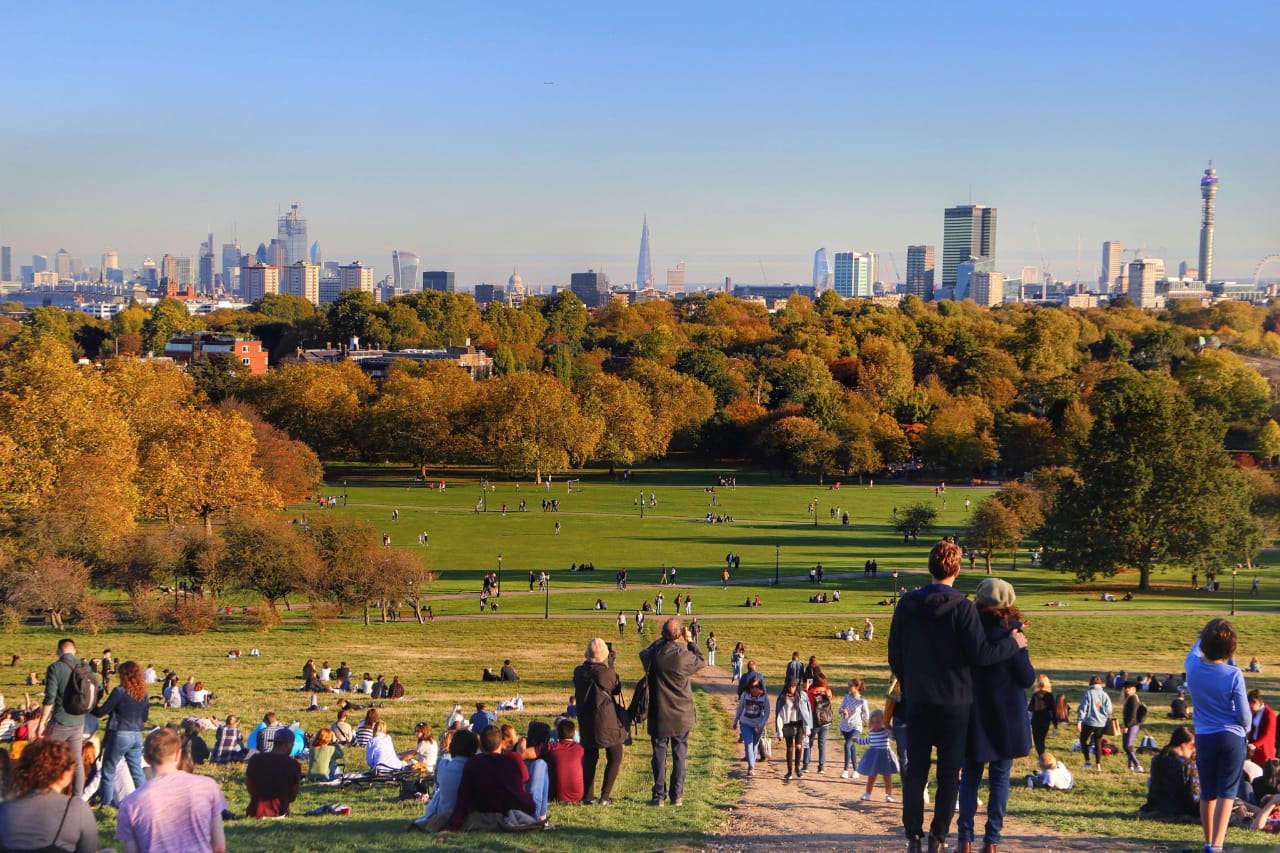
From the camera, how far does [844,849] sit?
9.34 meters

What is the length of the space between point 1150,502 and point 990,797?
3696 cm

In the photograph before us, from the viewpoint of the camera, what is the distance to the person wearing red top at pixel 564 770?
1121cm

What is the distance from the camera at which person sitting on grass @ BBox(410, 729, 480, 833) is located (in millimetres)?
9891

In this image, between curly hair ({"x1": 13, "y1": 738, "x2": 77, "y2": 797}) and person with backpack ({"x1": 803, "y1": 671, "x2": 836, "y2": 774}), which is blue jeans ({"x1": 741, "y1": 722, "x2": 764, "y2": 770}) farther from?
curly hair ({"x1": 13, "y1": 738, "x2": 77, "y2": 797})

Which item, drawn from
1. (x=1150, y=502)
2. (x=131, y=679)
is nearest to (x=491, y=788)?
(x=131, y=679)

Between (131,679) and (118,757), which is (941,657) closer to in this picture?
(131,679)

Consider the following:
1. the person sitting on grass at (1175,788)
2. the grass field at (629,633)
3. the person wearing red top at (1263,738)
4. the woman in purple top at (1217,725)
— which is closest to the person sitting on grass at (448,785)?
the grass field at (629,633)

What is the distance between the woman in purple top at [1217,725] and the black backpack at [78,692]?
28.6ft

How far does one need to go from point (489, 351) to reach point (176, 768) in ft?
420

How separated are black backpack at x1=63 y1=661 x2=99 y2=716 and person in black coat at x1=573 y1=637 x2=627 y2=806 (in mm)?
4167

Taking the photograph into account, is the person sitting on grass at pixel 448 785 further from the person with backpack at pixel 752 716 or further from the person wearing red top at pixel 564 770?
the person with backpack at pixel 752 716

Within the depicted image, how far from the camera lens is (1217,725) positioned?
27.2 ft

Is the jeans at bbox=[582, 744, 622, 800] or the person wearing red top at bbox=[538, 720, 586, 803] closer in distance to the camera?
the person wearing red top at bbox=[538, 720, 586, 803]

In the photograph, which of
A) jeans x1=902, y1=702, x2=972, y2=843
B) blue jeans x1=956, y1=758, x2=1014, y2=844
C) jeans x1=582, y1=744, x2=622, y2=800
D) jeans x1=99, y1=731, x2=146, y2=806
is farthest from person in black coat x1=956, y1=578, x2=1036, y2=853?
jeans x1=99, y1=731, x2=146, y2=806
